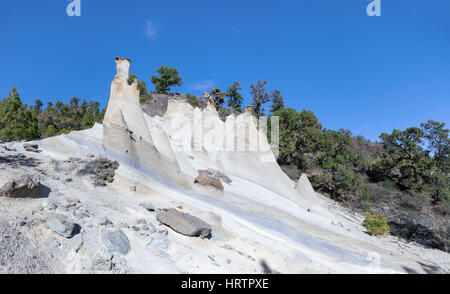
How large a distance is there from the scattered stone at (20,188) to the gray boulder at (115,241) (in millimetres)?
1582

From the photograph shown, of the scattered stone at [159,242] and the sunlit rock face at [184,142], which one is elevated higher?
the sunlit rock face at [184,142]

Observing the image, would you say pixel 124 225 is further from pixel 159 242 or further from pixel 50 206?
pixel 50 206

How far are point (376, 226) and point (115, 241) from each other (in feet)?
37.5

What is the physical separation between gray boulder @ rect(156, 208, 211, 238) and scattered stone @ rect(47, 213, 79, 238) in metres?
1.77

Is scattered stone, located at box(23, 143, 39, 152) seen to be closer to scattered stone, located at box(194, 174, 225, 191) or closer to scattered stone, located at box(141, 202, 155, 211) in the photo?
scattered stone, located at box(141, 202, 155, 211)

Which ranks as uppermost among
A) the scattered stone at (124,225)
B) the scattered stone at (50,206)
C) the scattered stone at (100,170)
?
the scattered stone at (100,170)

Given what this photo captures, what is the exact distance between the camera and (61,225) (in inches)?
159

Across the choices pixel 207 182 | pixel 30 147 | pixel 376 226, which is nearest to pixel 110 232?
pixel 30 147

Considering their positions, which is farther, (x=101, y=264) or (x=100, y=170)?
(x=100, y=170)

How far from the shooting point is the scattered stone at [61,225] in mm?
3971

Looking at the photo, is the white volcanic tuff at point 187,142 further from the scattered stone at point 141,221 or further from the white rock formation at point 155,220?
the scattered stone at point 141,221

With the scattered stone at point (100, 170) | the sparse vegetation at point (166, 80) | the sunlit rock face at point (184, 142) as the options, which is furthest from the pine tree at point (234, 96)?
the scattered stone at point (100, 170)
